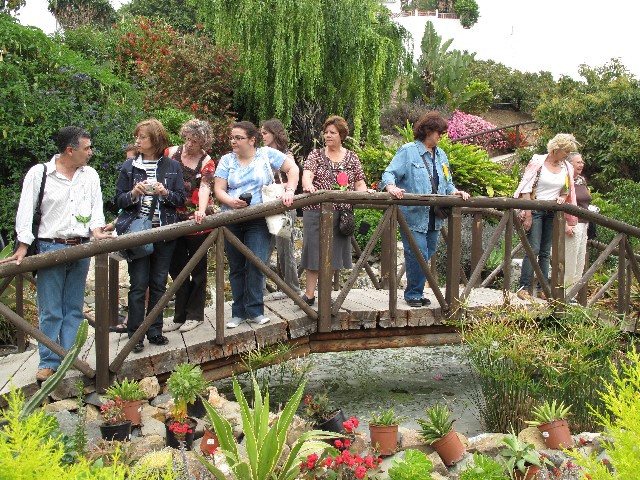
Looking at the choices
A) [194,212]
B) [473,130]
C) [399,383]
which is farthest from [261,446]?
[473,130]

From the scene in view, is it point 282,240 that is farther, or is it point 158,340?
point 282,240

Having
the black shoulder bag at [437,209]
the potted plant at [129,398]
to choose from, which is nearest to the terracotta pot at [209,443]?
the potted plant at [129,398]

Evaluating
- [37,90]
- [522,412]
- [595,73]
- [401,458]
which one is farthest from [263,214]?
[595,73]

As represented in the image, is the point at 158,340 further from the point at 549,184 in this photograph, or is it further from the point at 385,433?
the point at 549,184

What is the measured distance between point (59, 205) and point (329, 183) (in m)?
2.14

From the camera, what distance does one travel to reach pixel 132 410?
165 inches

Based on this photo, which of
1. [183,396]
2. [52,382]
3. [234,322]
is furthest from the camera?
[234,322]

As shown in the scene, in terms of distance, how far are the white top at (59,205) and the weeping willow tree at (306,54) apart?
9.32 metres

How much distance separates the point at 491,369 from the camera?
5016mm

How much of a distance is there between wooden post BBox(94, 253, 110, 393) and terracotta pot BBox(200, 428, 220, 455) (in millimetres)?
977

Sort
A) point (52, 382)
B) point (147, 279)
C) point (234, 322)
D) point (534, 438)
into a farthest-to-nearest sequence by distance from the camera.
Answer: point (234, 322) → point (147, 279) → point (534, 438) → point (52, 382)

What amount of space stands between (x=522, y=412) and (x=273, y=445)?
2.47m

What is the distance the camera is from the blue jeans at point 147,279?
4.78 meters

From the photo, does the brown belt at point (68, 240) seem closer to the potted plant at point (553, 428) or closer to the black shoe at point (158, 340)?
the black shoe at point (158, 340)
